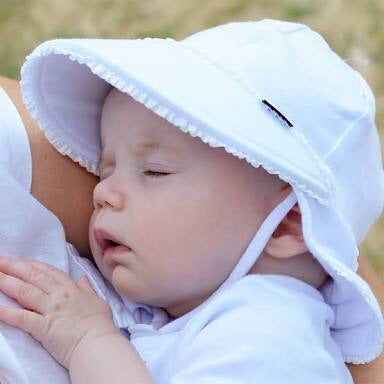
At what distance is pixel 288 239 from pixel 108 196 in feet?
0.73

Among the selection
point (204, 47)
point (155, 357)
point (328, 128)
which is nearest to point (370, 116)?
point (328, 128)

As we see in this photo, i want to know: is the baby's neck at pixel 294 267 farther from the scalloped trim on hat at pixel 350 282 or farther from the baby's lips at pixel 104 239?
the baby's lips at pixel 104 239

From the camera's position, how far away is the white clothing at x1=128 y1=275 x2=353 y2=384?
1020mm

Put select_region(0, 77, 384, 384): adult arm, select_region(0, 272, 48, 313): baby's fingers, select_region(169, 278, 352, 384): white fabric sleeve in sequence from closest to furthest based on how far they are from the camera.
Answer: select_region(169, 278, 352, 384): white fabric sleeve < select_region(0, 272, 48, 313): baby's fingers < select_region(0, 77, 384, 384): adult arm

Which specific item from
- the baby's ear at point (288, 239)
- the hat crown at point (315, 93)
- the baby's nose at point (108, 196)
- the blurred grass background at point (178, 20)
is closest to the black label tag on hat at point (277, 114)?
the hat crown at point (315, 93)

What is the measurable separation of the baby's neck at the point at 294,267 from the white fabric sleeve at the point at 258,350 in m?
0.08

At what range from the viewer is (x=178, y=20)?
7.32 feet

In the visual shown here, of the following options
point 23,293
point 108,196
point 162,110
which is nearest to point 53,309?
point 23,293

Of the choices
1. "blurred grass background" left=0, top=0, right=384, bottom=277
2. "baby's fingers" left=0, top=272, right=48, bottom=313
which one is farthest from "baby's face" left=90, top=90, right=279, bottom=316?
"blurred grass background" left=0, top=0, right=384, bottom=277

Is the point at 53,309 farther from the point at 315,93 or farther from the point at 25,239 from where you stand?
the point at 315,93

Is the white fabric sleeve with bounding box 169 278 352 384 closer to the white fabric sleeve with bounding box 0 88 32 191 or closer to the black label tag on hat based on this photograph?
the black label tag on hat

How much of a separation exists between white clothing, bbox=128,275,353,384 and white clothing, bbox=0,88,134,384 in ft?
0.38

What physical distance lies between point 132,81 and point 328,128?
0.24m

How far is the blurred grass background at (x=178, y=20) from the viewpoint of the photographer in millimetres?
2152
